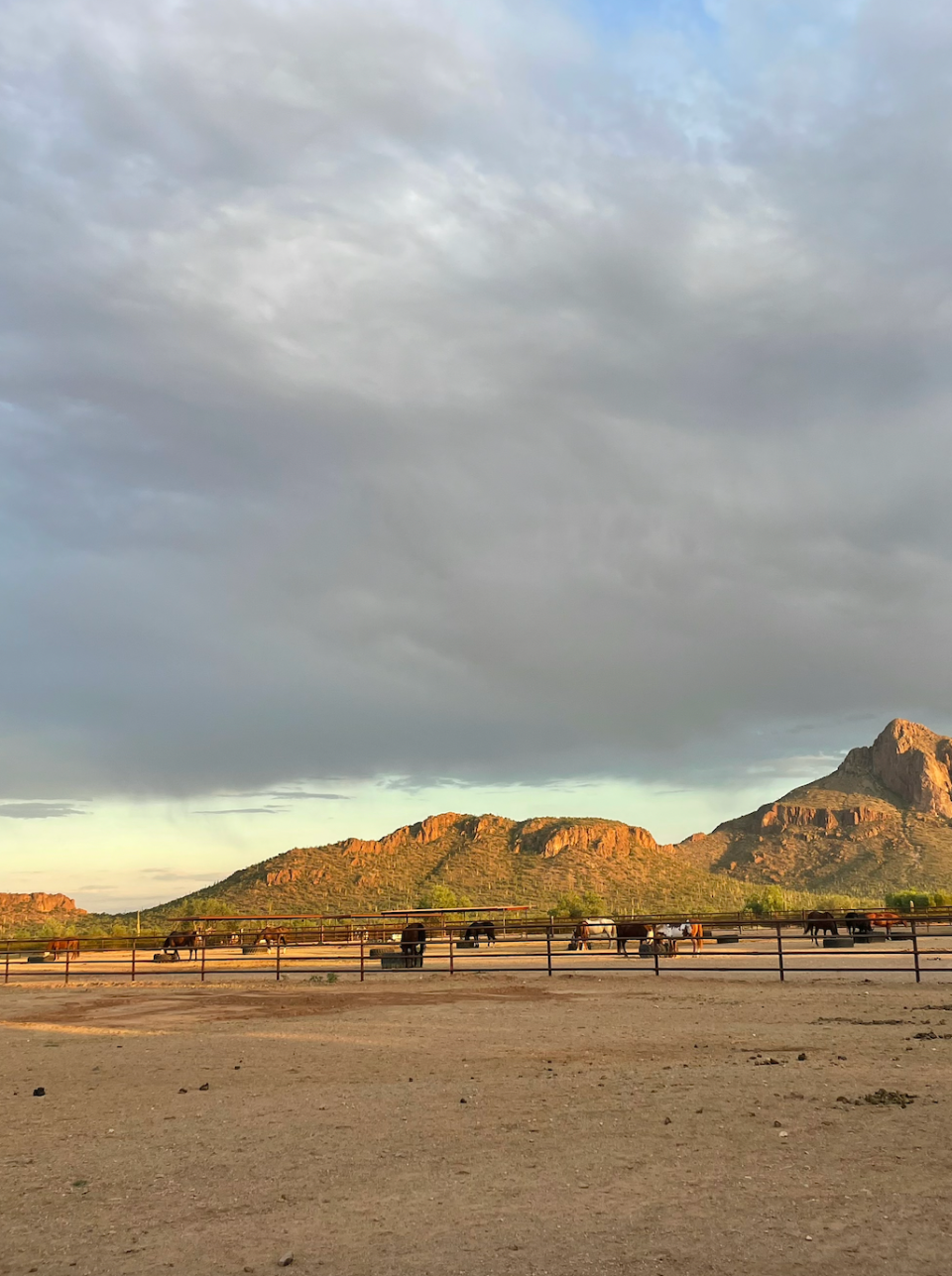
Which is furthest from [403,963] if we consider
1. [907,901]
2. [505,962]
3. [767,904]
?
[907,901]

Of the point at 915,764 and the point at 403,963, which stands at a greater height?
the point at 915,764

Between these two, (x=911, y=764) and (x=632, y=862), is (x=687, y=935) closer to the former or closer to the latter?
(x=632, y=862)

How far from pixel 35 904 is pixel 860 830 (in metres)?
137

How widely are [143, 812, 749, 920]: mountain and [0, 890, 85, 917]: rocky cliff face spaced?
62.7 m

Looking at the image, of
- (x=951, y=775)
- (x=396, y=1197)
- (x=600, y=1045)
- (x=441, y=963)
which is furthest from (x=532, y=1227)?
(x=951, y=775)

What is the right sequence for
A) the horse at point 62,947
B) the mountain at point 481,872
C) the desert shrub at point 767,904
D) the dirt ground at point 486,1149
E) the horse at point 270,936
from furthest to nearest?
the mountain at point 481,872 → the desert shrub at point 767,904 → the horse at point 270,936 → the horse at point 62,947 → the dirt ground at point 486,1149

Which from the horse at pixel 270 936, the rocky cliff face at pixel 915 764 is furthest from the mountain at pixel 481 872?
the rocky cliff face at pixel 915 764

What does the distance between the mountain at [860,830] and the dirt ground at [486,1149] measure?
10556 cm

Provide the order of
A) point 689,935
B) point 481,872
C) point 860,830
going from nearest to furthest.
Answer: point 689,935
point 481,872
point 860,830

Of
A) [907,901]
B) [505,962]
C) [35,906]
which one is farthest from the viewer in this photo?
[35,906]

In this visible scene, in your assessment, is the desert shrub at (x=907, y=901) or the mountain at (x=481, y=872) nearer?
the desert shrub at (x=907, y=901)

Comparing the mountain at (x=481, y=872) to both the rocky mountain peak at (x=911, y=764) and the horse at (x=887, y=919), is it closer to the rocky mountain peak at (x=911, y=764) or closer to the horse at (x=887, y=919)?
the horse at (x=887, y=919)

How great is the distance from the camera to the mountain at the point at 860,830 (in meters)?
123

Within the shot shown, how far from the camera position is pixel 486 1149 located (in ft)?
27.5
